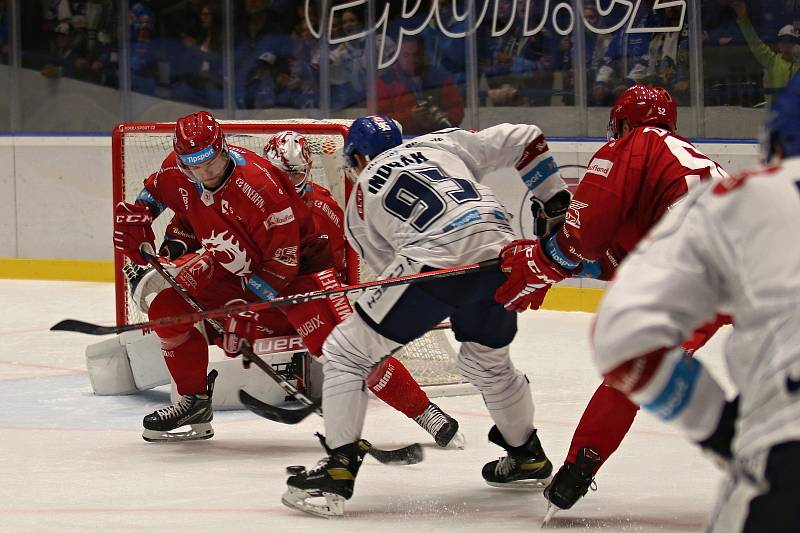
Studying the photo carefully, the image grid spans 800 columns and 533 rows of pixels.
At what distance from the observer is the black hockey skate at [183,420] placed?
4.10 metres

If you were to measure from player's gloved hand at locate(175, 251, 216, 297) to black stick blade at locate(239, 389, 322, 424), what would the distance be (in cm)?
41

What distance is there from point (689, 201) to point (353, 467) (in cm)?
169

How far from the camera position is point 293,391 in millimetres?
4047

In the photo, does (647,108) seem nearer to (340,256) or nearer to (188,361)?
(188,361)

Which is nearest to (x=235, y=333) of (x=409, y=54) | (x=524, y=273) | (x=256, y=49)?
(x=524, y=273)

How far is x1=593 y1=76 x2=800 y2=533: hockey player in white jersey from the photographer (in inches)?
57.0

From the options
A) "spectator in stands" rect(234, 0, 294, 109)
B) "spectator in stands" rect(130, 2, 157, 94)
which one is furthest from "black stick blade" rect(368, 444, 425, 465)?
"spectator in stands" rect(130, 2, 157, 94)

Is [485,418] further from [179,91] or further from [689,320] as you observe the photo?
[179,91]

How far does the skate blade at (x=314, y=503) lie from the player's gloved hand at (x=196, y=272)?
1169 millimetres

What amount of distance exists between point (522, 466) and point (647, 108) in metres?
0.92

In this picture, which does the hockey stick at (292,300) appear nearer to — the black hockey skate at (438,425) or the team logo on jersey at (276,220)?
the team logo on jersey at (276,220)

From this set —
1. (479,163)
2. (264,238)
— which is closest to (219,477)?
(264,238)

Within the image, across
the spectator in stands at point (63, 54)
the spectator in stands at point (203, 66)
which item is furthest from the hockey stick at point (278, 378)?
the spectator in stands at point (63, 54)

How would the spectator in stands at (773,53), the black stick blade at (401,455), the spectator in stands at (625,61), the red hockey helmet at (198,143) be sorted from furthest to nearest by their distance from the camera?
the spectator in stands at (625,61), the spectator in stands at (773,53), the red hockey helmet at (198,143), the black stick blade at (401,455)
